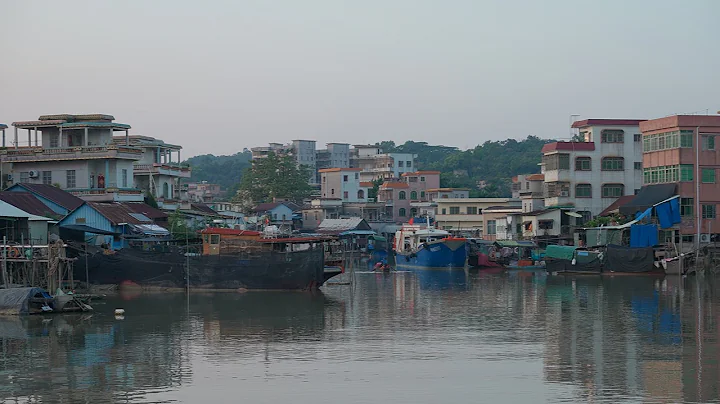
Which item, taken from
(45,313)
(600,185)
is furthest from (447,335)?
(600,185)

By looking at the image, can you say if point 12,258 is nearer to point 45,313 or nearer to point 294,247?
point 45,313

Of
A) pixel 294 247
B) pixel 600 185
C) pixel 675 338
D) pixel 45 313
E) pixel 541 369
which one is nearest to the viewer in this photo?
pixel 541 369

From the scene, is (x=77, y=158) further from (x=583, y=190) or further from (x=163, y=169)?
(x=583, y=190)

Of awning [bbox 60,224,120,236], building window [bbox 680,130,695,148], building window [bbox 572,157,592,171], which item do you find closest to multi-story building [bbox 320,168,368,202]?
building window [bbox 572,157,592,171]

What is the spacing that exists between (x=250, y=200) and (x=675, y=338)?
3170 inches

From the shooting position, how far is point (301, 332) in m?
32.1

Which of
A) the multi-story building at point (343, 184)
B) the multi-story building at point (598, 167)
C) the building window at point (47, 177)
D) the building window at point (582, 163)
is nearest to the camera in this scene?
the building window at point (47, 177)

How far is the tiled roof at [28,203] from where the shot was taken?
155ft

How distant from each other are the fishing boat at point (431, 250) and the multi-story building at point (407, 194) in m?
29.4

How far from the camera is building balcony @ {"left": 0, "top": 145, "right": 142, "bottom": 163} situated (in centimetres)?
5803

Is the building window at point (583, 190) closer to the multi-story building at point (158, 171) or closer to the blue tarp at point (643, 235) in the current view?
the blue tarp at point (643, 235)

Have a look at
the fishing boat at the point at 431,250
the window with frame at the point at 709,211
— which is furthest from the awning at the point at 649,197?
the fishing boat at the point at 431,250

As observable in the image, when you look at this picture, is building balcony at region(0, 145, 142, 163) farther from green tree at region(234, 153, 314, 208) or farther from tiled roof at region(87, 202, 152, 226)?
green tree at region(234, 153, 314, 208)

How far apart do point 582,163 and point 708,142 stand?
14.2 meters
